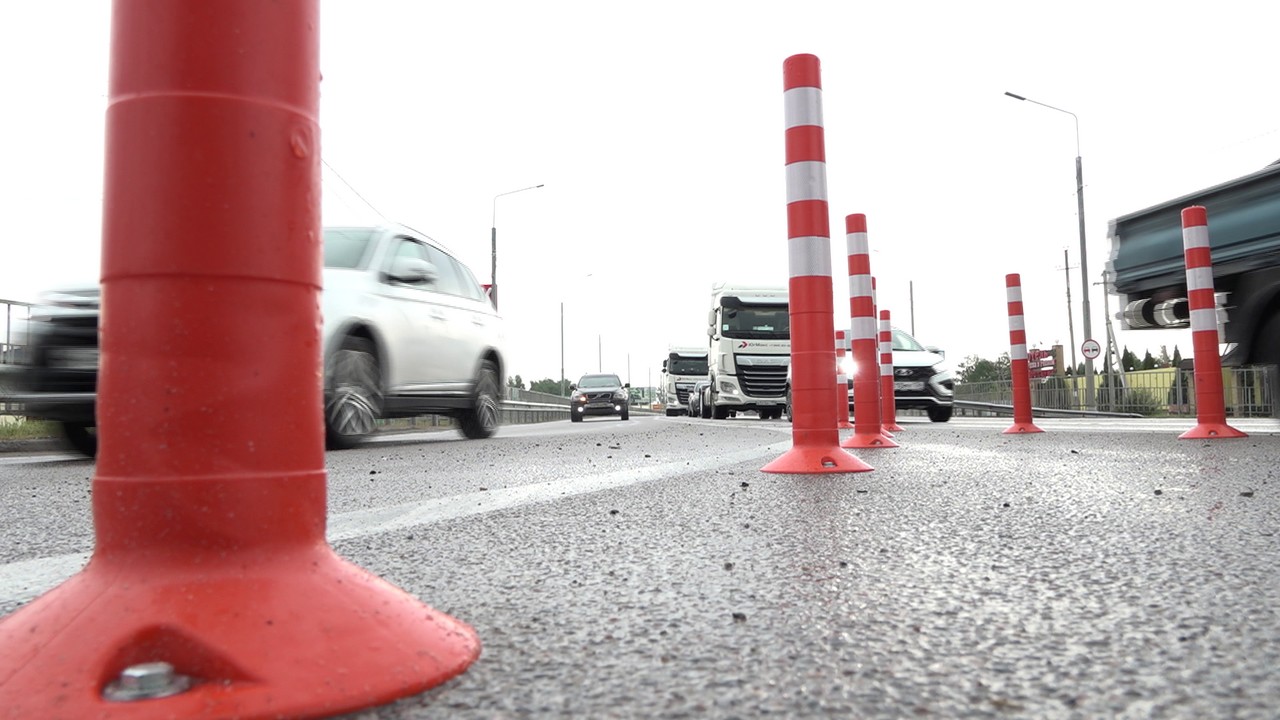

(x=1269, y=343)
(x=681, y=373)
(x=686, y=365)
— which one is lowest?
(x=1269, y=343)

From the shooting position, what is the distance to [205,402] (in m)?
1.31

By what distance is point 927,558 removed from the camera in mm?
2154

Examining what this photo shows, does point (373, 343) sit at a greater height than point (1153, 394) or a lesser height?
greater

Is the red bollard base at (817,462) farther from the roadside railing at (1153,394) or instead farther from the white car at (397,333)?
the roadside railing at (1153,394)

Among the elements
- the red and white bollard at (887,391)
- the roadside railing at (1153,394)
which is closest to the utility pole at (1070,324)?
the roadside railing at (1153,394)

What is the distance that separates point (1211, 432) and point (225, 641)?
734 centimetres

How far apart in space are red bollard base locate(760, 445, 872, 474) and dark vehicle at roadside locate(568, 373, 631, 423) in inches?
946

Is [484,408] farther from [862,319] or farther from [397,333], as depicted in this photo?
[862,319]

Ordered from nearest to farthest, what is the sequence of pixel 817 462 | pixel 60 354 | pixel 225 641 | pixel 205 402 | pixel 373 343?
pixel 225 641, pixel 205 402, pixel 817 462, pixel 60 354, pixel 373 343

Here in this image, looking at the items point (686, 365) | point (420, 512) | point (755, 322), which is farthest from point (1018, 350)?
point (686, 365)

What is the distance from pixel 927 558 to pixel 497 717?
1.27 m

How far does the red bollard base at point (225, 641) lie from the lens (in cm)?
114

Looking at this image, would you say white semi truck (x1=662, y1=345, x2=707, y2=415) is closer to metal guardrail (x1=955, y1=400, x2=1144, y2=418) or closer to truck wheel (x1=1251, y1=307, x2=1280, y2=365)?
metal guardrail (x1=955, y1=400, x2=1144, y2=418)

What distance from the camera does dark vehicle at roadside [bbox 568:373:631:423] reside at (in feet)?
95.8
